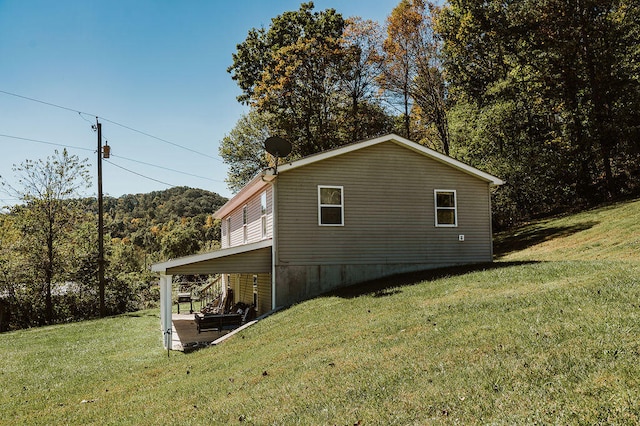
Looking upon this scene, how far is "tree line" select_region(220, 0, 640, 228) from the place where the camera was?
27672 millimetres

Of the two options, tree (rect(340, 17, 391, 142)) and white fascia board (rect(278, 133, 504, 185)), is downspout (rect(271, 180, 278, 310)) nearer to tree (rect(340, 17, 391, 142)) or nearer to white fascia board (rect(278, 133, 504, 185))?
white fascia board (rect(278, 133, 504, 185))

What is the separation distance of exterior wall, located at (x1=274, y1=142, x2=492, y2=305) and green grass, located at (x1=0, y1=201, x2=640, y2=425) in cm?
214

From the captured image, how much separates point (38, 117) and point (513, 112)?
86.0 feet

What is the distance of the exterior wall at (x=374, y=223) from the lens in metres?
15.8

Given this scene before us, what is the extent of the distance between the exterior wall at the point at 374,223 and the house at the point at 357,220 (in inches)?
1.3

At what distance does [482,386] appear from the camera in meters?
4.99

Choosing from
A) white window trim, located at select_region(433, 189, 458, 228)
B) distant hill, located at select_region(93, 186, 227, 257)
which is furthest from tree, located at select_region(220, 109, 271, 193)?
distant hill, located at select_region(93, 186, 227, 257)

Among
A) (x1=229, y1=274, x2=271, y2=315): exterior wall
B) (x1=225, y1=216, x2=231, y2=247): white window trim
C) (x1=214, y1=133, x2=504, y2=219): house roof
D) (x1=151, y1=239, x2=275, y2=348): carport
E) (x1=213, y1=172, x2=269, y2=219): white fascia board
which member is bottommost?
(x1=229, y1=274, x2=271, y2=315): exterior wall

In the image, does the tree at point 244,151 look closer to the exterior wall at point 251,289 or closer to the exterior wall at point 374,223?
the exterior wall at point 251,289

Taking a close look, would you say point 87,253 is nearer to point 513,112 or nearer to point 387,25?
point 387,25

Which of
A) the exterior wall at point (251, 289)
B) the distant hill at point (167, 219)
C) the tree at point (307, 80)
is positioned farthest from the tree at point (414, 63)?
the distant hill at point (167, 219)

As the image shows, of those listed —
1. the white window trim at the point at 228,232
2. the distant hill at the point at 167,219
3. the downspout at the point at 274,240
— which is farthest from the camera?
the distant hill at the point at 167,219

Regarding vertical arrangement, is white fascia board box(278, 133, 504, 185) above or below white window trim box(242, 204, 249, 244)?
above

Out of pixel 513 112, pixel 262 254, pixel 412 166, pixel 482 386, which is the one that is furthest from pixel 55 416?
pixel 513 112
